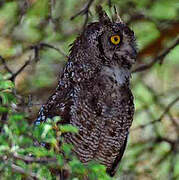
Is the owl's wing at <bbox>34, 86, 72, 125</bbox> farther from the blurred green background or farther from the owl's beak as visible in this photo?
the blurred green background

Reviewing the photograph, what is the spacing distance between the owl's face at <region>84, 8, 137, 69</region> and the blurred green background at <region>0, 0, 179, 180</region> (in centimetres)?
118

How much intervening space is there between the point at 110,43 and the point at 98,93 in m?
0.43

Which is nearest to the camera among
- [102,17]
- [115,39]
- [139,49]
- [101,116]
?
[101,116]

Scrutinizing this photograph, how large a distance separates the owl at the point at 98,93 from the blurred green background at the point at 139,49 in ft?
3.78

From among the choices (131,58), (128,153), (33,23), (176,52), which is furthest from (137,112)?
(131,58)

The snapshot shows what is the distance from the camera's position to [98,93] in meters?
4.44

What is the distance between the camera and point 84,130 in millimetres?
4352

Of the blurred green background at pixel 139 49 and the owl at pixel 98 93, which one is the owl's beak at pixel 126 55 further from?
the blurred green background at pixel 139 49

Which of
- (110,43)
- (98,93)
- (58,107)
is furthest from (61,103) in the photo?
(110,43)

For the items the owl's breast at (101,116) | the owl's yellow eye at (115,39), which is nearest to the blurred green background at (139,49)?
the owl's breast at (101,116)

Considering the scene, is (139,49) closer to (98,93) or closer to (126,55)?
(126,55)

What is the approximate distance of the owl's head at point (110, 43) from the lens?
450 cm

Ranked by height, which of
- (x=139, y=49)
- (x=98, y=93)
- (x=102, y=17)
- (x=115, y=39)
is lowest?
(x=139, y=49)

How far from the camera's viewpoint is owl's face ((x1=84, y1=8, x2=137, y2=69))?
450cm
